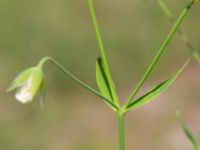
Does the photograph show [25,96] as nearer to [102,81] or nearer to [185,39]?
[102,81]

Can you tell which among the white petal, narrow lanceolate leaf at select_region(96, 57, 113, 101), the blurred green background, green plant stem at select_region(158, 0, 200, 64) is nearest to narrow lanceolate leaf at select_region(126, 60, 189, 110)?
narrow lanceolate leaf at select_region(96, 57, 113, 101)

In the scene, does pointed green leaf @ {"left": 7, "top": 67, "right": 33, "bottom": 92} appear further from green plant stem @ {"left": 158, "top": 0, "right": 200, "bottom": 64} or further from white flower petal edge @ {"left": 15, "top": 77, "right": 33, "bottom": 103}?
green plant stem @ {"left": 158, "top": 0, "right": 200, "bottom": 64}

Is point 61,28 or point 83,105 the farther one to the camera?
point 61,28

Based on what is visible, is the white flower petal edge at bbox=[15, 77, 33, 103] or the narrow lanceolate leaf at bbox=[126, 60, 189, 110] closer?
the narrow lanceolate leaf at bbox=[126, 60, 189, 110]

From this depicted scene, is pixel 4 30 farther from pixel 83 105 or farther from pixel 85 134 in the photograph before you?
pixel 85 134

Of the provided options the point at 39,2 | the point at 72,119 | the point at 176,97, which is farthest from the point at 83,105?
the point at 39,2
